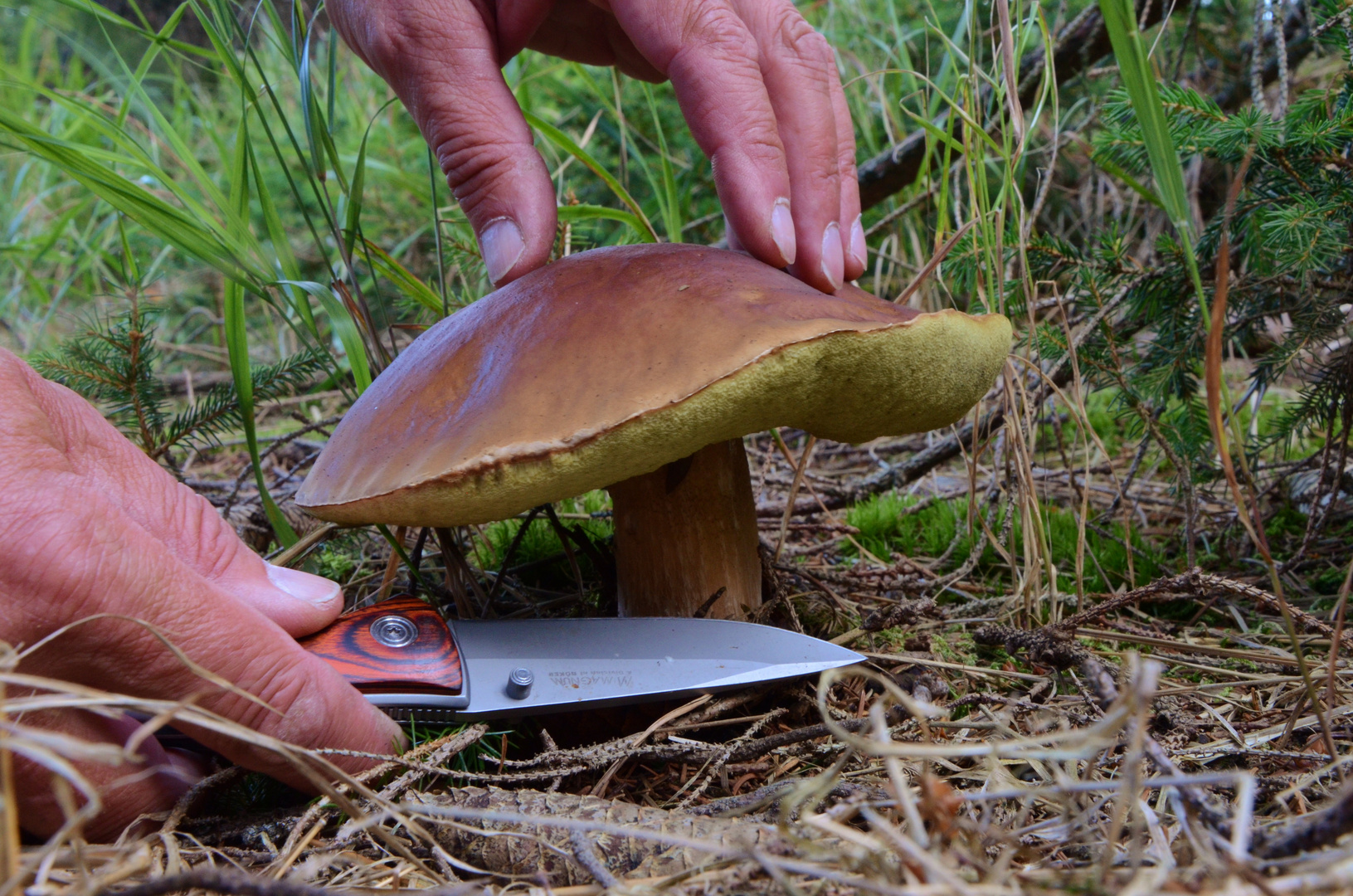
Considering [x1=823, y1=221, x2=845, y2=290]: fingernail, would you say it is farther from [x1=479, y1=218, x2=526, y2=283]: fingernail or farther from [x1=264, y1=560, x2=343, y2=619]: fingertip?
[x1=264, y1=560, x2=343, y2=619]: fingertip

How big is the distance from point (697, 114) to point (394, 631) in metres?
0.79

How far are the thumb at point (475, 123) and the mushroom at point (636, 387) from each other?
0.10 m

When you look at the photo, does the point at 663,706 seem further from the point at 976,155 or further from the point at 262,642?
the point at 976,155

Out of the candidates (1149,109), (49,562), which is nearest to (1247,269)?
(1149,109)

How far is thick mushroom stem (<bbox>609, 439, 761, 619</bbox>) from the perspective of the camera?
1174 millimetres

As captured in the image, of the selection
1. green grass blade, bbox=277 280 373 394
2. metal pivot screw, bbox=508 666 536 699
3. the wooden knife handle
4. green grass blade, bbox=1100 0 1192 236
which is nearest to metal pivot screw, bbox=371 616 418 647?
the wooden knife handle

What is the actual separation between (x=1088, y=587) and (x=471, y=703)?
1.07 metres

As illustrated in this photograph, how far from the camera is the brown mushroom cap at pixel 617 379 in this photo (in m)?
0.83

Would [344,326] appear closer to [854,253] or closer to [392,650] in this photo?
[392,650]

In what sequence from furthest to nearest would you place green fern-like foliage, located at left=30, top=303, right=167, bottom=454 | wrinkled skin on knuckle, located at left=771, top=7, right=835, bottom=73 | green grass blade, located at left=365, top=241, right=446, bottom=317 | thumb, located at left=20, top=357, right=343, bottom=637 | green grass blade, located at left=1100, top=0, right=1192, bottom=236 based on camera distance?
green grass blade, located at left=365, top=241, right=446, bottom=317 < green fern-like foliage, located at left=30, top=303, right=167, bottom=454 < wrinkled skin on knuckle, located at left=771, top=7, right=835, bottom=73 < thumb, located at left=20, top=357, right=343, bottom=637 < green grass blade, located at left=1100, top=0, right=1192, bottom=236

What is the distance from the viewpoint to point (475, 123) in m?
1.15

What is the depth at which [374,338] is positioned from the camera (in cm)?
140

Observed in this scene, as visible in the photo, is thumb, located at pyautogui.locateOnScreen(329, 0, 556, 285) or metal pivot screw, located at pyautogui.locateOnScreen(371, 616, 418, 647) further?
thumb, located at pyautogui.locateOnScreen(329, 0, 556, 285)

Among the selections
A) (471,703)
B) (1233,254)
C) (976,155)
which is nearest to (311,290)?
(471,703)
